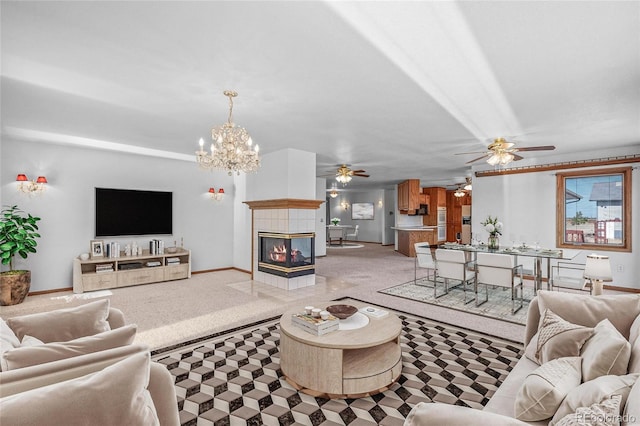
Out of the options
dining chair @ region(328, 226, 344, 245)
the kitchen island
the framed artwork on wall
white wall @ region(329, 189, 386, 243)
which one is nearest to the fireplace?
the kitchen island

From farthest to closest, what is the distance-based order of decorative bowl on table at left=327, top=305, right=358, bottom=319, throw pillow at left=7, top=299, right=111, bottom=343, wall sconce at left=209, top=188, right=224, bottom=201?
1. wall sconce at left=209, top=188, right=224, bottom=201
2. decorative bowl on table at left=327, top=305, right=358, bottom=319
3. throw pillow at left=7, top=299, right=111, bottom=343

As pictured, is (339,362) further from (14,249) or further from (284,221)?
(14,249)

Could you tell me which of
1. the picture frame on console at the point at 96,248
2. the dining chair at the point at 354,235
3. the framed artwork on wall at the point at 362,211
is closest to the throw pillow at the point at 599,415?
the picture frame on console at the point at 96,248

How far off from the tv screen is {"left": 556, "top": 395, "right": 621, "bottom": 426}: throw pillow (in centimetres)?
681

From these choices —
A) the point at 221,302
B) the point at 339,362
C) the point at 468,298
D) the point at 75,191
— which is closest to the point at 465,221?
the point at 468,298

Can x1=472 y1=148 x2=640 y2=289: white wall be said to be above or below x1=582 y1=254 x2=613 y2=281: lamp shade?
above

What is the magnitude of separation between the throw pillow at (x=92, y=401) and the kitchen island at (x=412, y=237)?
9599mm

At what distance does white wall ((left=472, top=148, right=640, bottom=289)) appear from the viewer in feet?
18.0

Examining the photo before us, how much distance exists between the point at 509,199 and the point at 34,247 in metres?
9.08

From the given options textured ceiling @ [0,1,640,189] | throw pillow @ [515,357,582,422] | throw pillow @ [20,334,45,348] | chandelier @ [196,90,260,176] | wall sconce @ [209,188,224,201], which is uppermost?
textured ceiling @ [0,1,640,189]

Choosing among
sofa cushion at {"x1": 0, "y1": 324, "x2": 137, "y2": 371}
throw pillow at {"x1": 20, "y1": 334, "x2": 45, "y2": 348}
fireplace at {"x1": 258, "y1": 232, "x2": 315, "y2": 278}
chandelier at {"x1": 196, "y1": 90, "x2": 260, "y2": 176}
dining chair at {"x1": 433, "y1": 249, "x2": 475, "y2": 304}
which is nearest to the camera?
sofa cushion at {"x1": 0, "y1": 324, "x2": 137, "y2": 371}

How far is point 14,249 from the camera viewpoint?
15.1 ft

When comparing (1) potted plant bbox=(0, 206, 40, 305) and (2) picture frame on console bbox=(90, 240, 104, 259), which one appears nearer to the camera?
(1) potted plant bbox=(0, 206, 40, 305)

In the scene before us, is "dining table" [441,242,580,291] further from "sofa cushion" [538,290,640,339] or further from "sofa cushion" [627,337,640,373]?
"sofa cushion" [627,337,640,373]
